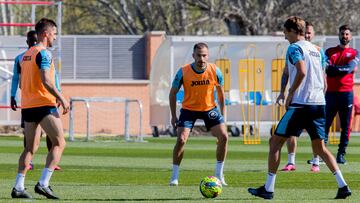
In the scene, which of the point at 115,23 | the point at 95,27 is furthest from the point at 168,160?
the point at 95,27

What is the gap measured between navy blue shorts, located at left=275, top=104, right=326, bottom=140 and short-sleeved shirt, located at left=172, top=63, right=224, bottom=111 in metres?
2.52

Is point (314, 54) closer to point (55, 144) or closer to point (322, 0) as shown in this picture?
point (55, 144)

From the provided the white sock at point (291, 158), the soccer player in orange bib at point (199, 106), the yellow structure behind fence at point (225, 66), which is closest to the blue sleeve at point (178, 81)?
the soccer player in orange bib at point (199, 106)

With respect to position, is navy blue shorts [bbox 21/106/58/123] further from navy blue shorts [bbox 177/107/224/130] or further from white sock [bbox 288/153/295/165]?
white sock [bbox 288/153/295/165]

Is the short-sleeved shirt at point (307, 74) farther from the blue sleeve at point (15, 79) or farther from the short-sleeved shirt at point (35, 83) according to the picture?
the blue sleeve at point (15, 79)

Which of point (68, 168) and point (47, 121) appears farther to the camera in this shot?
point (68, 168)

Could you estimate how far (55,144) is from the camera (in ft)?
43.4

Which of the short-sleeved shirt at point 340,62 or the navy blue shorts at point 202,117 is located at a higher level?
the short-sleeved shirt at point 340,62

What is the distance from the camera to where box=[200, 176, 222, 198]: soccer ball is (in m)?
13.2

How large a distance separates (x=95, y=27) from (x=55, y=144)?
40.1m

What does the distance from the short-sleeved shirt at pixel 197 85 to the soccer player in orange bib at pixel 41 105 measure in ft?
8.51

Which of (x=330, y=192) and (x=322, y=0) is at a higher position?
(x=322, y=0)

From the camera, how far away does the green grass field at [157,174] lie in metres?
13.7

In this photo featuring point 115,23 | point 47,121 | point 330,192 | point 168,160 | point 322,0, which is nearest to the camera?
point 47,121
